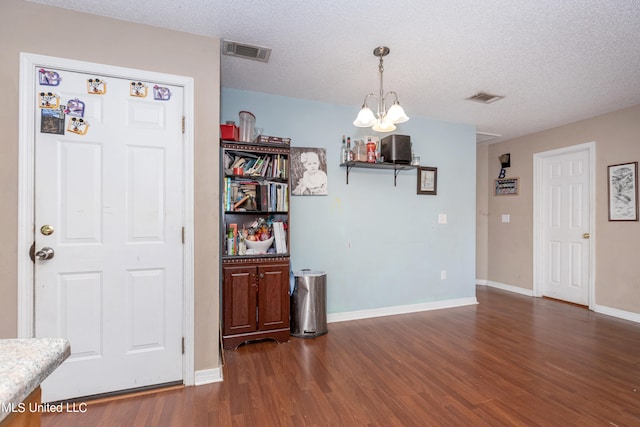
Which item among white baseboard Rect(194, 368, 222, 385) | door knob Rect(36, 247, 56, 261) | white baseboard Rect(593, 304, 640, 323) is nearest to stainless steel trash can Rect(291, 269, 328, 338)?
white baseboard Rect(194, 368, 222, 385)

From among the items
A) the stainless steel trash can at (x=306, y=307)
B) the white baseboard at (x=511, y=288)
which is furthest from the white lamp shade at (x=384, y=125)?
the white baseboard at (x=511, y=288)

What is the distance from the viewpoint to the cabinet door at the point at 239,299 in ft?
8.84

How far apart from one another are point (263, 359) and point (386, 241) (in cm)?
199

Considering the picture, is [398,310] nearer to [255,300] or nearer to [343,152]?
[255,300]

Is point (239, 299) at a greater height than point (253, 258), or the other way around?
point (253, 258)

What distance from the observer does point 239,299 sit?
2719mm

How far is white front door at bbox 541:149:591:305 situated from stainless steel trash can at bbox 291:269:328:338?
145 inches

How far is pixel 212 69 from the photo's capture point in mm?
2236

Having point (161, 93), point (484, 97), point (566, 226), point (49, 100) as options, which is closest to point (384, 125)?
point (161, 93)

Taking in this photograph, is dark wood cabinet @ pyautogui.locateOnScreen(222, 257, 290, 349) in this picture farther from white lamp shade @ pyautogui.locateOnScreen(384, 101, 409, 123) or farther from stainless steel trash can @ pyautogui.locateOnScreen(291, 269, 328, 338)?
white lamp shade @ pyautogui.locateOnScreen(384, 101, 409, 123)

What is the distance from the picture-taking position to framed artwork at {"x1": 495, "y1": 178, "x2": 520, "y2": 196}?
4926 mm

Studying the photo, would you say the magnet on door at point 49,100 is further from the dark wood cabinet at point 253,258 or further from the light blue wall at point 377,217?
the light blue wall at point 377,217

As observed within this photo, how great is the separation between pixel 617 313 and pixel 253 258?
435cm

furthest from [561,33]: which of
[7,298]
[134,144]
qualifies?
[7,298]
